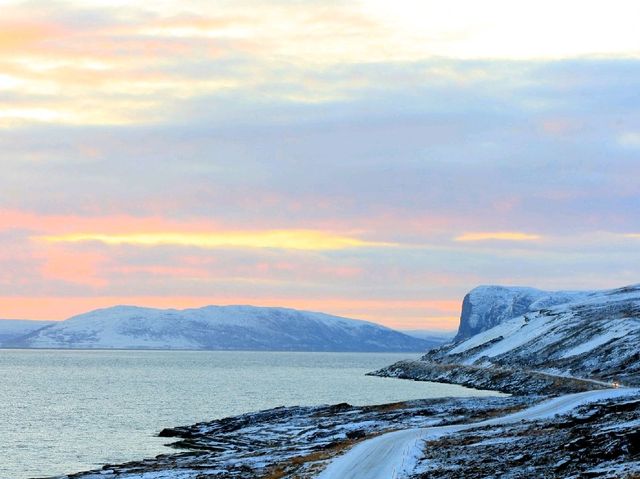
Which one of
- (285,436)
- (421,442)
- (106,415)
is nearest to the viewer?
(421,442)

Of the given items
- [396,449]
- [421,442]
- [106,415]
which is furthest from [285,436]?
[106,415]

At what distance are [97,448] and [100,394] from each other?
86.4 meters

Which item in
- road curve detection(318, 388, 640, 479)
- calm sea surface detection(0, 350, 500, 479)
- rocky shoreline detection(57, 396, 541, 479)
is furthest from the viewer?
calm sea surface detection(0, 350, 500, 479)

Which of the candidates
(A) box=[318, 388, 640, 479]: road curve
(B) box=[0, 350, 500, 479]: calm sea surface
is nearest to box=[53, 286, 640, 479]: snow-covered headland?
(A) box=[318, 388, 640, 479]: road curve

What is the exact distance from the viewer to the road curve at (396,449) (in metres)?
59.6

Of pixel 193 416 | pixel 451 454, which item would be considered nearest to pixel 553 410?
pixel 451 454

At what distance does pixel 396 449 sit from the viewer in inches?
2749

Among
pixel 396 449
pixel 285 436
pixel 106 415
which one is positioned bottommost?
pixel 285 436

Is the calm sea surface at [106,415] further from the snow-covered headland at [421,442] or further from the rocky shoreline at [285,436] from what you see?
the snow-covered headland at [421,442]

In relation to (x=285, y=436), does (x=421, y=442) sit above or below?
above

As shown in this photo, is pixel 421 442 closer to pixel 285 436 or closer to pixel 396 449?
pixel 396 449

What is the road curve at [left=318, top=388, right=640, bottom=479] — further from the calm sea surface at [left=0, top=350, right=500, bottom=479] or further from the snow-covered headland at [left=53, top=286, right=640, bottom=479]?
the calm sea surface at [left=0, top=350, right=500, bottom=479]

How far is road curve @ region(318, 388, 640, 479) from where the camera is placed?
196 ft

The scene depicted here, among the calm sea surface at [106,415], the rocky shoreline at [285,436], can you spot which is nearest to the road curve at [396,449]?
the rocky shoreline at [285,436]
